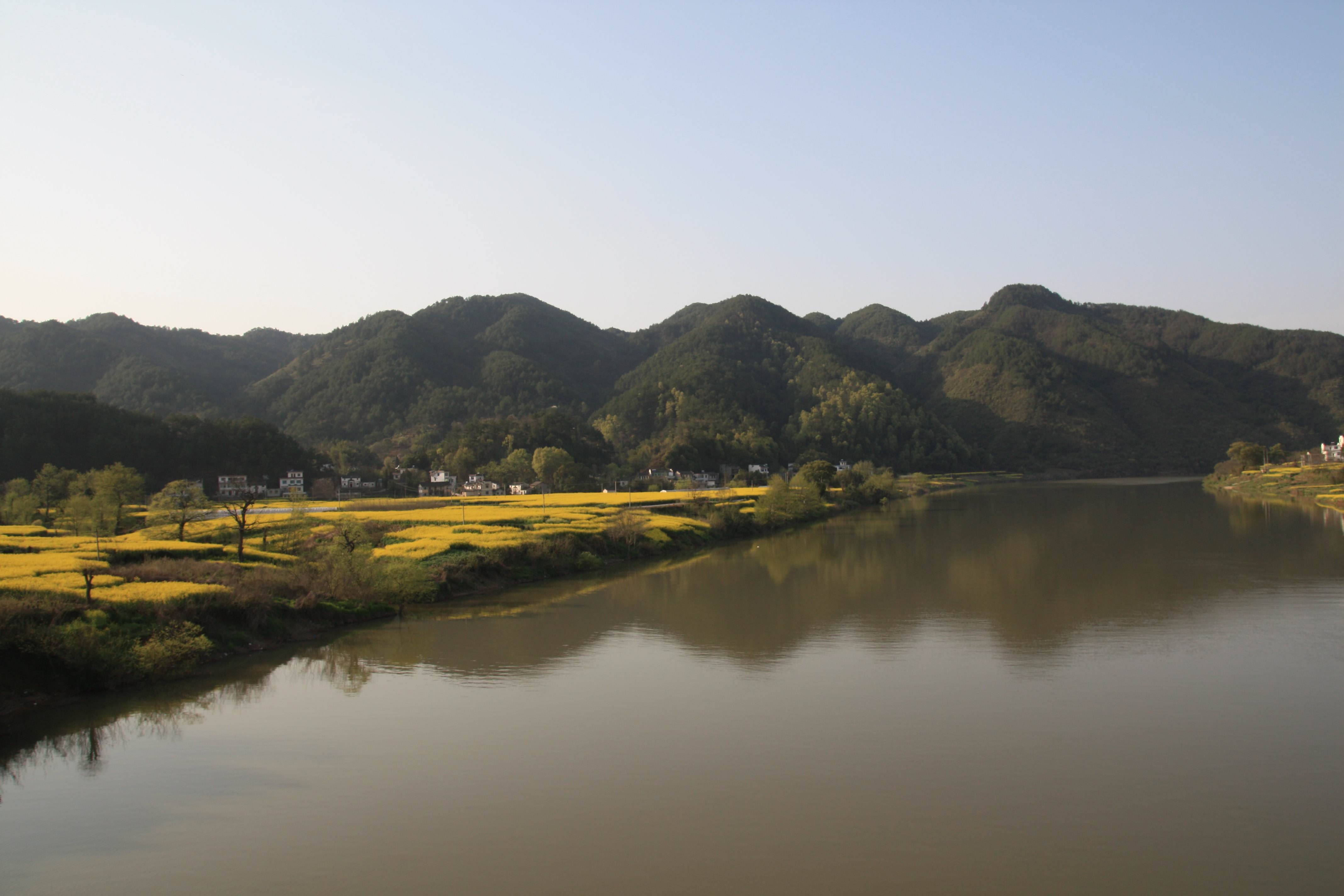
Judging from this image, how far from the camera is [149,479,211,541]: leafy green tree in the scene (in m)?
25.7

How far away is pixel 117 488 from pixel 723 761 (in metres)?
32.2

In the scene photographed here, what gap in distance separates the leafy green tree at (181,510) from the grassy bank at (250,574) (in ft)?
1.32

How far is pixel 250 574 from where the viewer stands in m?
18.8

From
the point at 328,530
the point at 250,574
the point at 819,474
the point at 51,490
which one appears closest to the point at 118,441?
the point at 51,490

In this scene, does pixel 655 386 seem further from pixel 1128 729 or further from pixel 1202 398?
pixel 1128 729

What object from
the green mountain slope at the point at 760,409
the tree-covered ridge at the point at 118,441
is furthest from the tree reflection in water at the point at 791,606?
the green mountain slope at the point at 760,409

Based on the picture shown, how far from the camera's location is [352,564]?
21.4 metres

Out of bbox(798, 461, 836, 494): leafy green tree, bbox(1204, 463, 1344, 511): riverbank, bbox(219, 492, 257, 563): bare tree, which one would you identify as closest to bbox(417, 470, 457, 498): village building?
bbox(798, 461, 836, 494): leafy green tree

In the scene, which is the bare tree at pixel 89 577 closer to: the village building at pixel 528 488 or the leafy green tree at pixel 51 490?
the leafy green tree at pixel 51 490

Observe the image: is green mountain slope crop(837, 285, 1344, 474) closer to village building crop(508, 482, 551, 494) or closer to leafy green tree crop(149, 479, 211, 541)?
village building crop(508, 482, 551, 494)

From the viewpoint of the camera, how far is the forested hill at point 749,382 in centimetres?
10325

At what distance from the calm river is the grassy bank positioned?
0.81m

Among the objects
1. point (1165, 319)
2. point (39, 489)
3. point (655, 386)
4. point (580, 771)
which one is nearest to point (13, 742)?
point (580, 771)

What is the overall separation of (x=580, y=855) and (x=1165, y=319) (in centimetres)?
20491
